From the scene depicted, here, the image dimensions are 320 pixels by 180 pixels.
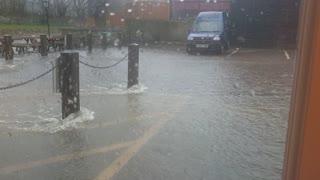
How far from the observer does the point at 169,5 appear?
1362 inches

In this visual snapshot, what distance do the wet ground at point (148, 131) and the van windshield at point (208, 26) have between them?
11611 millimetres

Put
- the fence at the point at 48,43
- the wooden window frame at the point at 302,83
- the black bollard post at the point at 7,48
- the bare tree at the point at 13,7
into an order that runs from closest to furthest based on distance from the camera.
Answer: the wooden window frame at the point at 302,83 < the black bollard post at the point at 7,48 < the fence at the point at 48,43 < the bare tree at the point at 13,7

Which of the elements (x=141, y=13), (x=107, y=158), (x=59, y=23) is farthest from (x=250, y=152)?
(x=59, y=23)

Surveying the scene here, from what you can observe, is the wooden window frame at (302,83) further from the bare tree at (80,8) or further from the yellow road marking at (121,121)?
the bare tree at (80,8)

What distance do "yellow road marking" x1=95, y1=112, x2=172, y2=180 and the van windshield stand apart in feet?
56.6

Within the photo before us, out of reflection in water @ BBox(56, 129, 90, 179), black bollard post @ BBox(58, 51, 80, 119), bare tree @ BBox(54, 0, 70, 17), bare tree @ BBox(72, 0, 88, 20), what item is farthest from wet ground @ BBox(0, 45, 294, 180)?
bare tree @ BBox(54, 0, 70, 17)

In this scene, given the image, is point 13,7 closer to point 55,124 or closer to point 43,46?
point 43,46

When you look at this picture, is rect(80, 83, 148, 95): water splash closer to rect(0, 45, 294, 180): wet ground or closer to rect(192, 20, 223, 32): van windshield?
rect(0, 45, 294, 180): wet ground

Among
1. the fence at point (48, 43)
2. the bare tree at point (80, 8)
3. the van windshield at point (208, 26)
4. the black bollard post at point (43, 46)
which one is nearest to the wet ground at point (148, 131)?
the fence at point (48, 43)

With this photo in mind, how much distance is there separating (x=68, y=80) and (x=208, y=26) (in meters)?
17.7

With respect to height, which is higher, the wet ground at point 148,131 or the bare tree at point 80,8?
the bare tree at point 80,8

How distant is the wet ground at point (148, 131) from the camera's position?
16.9ft

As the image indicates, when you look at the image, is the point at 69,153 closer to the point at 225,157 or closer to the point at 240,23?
the point at 225,157

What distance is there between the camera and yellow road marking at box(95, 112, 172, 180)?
498 centimetres
